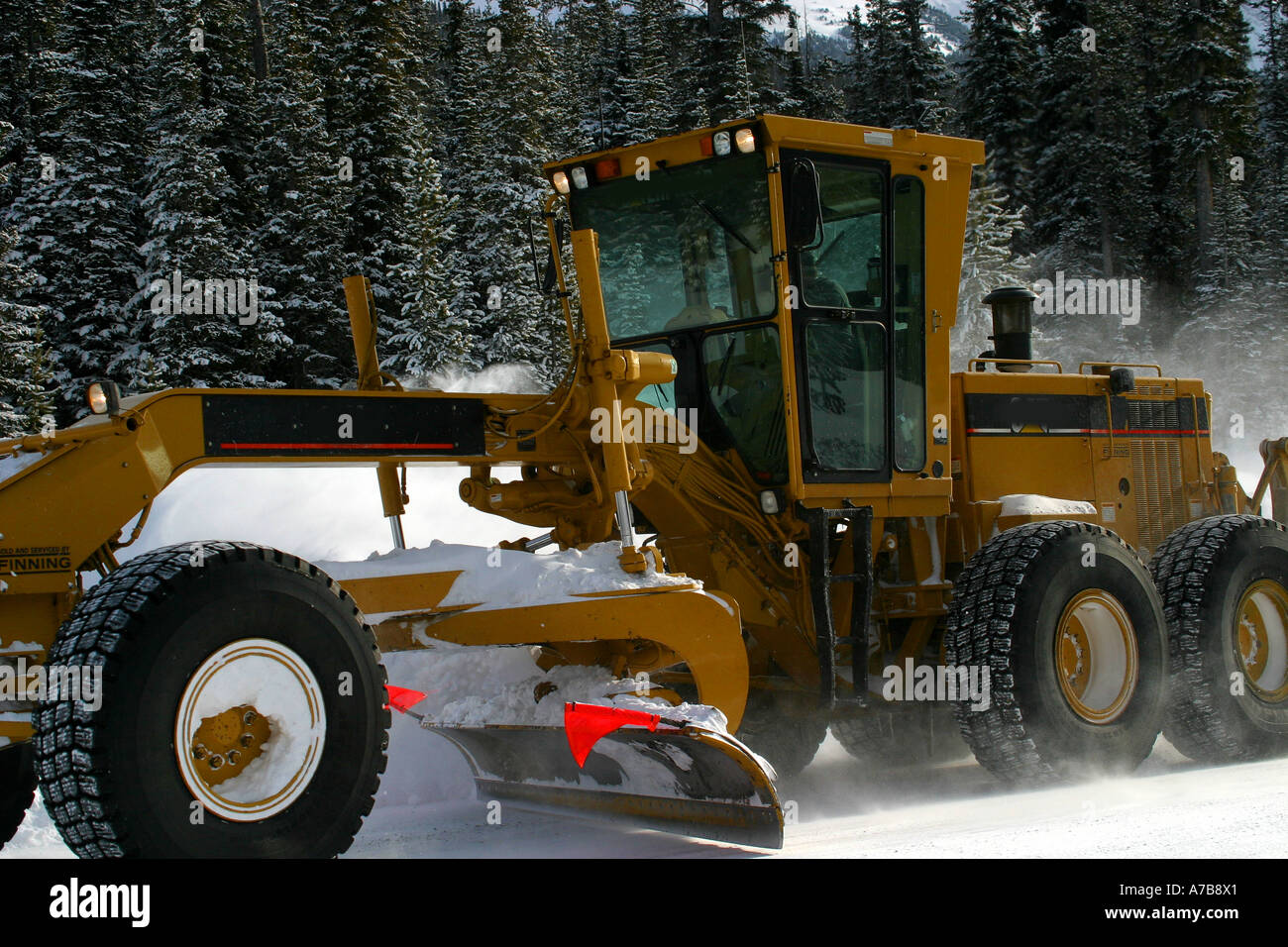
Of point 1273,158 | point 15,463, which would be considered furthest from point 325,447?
point 1273,158

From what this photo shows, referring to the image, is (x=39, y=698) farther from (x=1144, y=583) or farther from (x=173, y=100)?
(x=173, y=100)

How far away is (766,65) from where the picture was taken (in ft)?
140

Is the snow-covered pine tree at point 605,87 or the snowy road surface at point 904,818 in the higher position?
the snow-covered pine tree at point 605,87

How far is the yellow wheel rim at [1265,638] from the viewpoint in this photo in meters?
7.63

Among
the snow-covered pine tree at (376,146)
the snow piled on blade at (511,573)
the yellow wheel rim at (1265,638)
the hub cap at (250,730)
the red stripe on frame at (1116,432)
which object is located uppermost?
the snow-covered pine tree at (376,146)

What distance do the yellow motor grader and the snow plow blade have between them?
0.06ft

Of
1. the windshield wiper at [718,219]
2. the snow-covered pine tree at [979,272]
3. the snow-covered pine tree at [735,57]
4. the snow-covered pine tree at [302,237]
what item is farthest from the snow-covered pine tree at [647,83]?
the windshield wiper at [718,219]

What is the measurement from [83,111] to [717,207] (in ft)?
103

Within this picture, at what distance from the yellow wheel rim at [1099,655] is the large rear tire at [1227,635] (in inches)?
25.3

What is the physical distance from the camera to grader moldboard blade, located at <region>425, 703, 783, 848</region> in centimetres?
478

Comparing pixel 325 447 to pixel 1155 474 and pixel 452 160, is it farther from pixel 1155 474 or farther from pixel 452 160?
pixel 452 160

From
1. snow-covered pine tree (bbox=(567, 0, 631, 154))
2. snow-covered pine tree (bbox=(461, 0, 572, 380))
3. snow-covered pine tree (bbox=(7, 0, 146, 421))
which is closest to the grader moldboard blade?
snow-covered pine tree (bbox=(7, 0, 146, 421))

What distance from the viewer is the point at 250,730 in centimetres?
374

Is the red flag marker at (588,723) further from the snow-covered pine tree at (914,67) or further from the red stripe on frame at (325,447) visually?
the snow-covered pine tree at (914,67)
